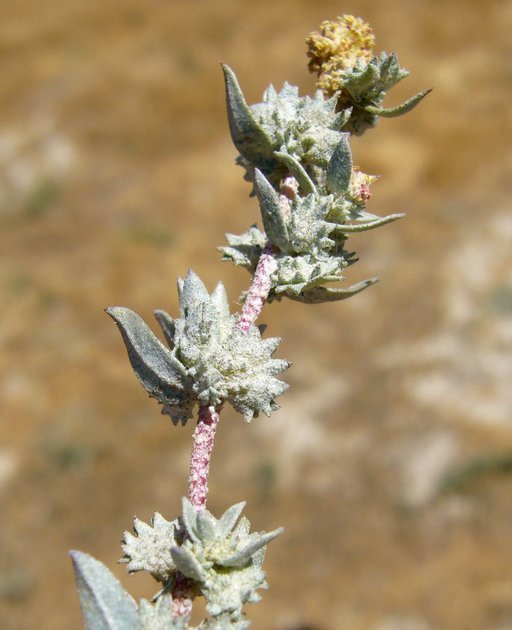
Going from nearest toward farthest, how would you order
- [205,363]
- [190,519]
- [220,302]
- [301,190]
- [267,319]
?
[190,519]
[205,363]
[220,302]
[301,190]
[267,319]

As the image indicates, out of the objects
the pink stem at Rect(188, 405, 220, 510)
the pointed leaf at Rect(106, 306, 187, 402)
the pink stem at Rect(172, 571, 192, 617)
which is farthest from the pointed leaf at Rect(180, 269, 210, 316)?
the pink stem at Rect(172, 571, 192, 617)

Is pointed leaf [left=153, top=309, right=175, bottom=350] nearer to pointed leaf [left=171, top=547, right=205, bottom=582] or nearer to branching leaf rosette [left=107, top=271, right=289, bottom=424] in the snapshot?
branching leaf rosette [left=107, top=271, right=289, bottom=424]

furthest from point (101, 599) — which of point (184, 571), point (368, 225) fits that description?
point (368, 225)

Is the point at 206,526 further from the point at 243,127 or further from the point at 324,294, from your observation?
the point at 243,127

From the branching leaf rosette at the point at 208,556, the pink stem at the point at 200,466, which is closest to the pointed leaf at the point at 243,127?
the pink stem at the point at 200,466

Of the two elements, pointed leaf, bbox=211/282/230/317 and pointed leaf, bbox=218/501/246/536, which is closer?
pointed leaf, bbox=218/501/246/536

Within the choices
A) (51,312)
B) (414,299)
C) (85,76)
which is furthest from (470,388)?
(85,76)

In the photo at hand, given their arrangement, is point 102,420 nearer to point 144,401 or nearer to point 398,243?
point 144,401
